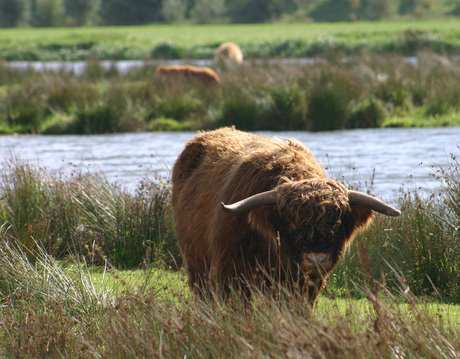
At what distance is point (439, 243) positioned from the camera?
5.51 m

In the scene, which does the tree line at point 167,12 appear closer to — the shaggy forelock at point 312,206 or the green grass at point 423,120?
the green grass at point 423,120

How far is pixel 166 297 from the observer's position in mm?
4070

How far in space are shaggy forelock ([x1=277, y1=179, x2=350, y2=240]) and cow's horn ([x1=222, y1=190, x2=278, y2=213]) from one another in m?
0.05

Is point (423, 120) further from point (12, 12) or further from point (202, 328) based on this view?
point (12, 12)

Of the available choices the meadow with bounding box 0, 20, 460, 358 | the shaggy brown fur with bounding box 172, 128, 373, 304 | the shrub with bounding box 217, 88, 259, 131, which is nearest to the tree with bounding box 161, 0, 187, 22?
the meadow with bounding box 0, 20, 460, 358

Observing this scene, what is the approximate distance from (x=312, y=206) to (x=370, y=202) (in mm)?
392

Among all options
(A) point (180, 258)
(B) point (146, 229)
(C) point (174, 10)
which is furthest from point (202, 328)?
(C) point (174, 10)

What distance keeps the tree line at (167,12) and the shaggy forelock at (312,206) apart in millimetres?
65427

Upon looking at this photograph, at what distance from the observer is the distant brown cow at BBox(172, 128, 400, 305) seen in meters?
3.78

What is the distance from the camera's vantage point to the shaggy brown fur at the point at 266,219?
379 cm

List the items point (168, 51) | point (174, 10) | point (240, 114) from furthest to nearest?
point (174, 10)
point (168, 51)
point (240, 114)

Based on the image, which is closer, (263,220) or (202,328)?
(202,328)

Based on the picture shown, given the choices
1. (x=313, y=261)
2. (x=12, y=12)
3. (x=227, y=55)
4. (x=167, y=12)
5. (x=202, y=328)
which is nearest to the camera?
(x=202, y=328)

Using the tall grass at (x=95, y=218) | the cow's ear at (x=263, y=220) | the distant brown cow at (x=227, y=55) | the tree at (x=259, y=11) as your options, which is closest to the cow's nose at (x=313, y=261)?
the cow's ear at (x=263, y=220)
